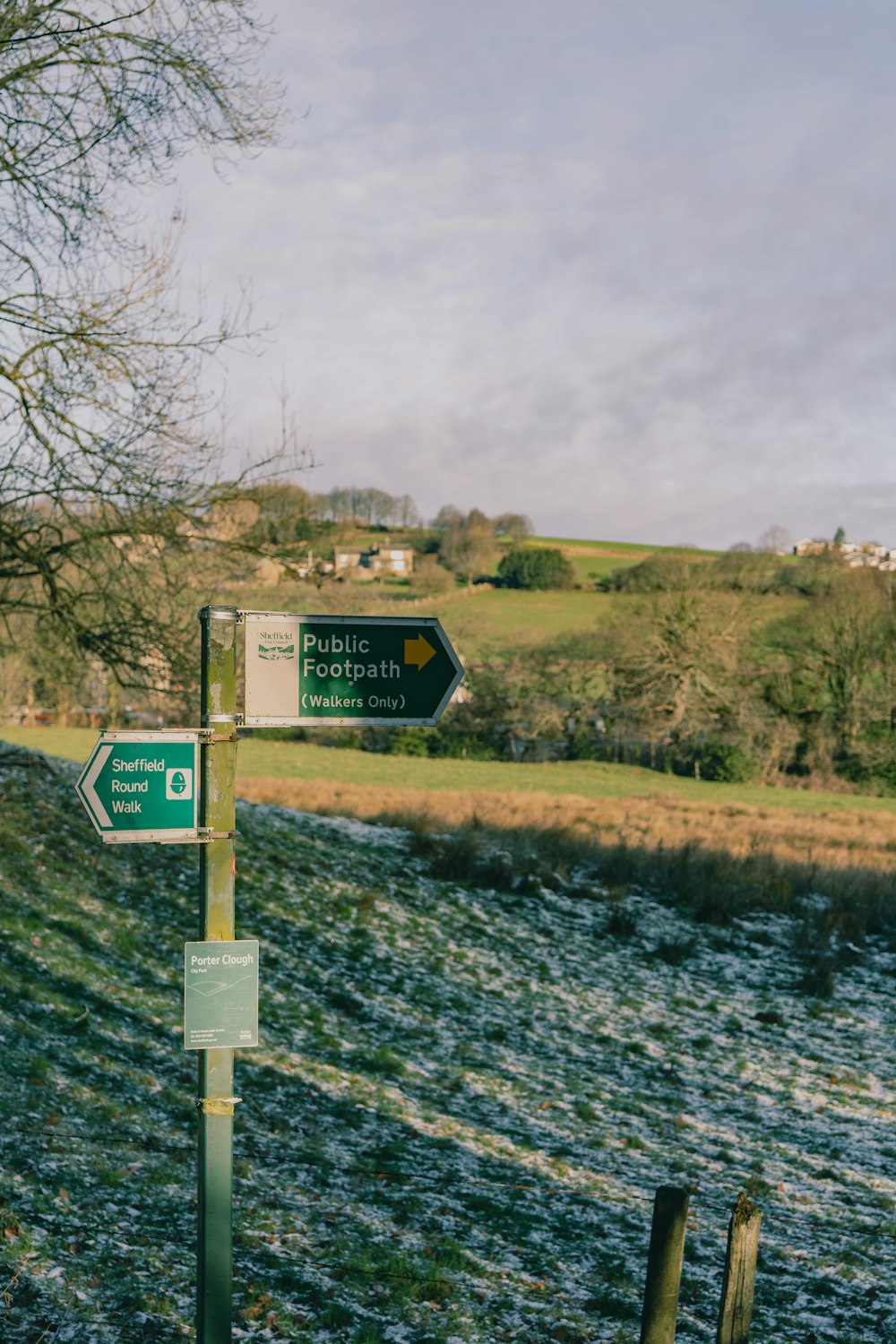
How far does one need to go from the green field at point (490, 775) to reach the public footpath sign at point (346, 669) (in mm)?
29842

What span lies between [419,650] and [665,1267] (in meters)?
2.14

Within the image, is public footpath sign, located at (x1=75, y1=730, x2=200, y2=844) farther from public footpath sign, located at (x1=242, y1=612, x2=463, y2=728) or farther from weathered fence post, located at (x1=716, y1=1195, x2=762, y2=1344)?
weathered fence post, located at (x1=716, y1=1195, x2=762, y2=1344)

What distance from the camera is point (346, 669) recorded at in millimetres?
3240

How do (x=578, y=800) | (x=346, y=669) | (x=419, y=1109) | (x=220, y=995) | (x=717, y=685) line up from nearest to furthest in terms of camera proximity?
1. (x=220, y=995)
2. (x=346, y=669)
3. (x=419, y=1109)
4. (x=578, y=800)
5. (x=717, y=685)

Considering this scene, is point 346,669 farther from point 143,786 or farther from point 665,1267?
point 665,1267

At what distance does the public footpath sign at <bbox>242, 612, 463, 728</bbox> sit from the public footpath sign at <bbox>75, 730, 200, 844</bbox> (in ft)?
0.77

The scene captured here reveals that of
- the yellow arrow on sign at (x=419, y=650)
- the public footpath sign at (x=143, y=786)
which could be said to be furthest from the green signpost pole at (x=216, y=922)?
the yellow arrow on sign at (x=419, y=650)

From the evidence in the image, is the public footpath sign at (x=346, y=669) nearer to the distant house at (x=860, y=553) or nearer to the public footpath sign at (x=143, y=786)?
the public footpath sign at (x=143, y=786)

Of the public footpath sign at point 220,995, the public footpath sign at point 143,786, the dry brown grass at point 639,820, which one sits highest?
the public footpath sign at point 143,786

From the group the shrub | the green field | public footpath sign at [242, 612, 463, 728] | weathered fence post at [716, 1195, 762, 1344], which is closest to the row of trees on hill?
the green field

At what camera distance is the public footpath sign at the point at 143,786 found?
2979 millimetres

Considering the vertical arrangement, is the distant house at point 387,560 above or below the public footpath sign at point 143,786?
above

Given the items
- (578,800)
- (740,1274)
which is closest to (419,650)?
(740,1274)

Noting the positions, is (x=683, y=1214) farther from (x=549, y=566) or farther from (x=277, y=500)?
(x=549, y=566)
